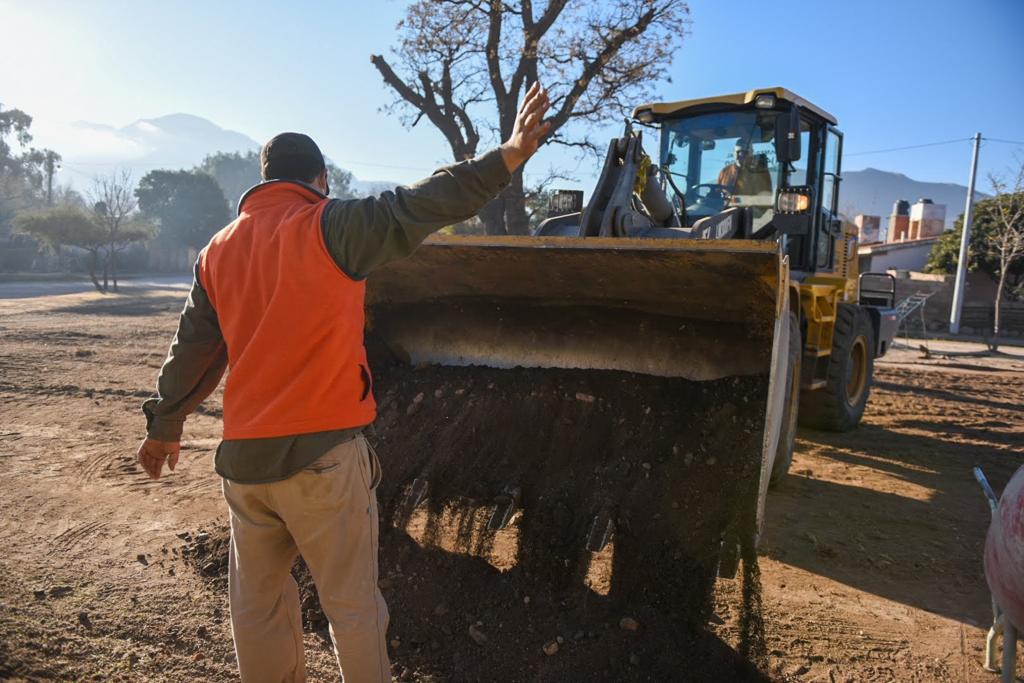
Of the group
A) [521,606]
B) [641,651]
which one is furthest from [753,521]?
[521,606]

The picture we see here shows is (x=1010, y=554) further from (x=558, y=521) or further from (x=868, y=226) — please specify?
(x=868, y=226)

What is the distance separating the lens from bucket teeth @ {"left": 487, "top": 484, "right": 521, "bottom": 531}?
11.1ft

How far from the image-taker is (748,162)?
5680mm

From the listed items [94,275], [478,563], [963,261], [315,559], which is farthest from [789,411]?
[94,275]

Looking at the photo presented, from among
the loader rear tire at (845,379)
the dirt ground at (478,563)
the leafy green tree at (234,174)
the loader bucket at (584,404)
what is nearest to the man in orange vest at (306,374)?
the dirt ground at (478,563)

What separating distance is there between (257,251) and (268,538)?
0.83 metres

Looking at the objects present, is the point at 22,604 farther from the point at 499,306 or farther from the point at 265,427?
the point at 499,306

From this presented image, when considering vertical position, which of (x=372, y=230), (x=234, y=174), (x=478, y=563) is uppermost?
(x=234, y=174)

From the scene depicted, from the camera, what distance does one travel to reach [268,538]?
7.06ft

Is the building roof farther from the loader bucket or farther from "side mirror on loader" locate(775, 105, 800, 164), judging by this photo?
the loader bucket

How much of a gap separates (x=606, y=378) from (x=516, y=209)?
8730mm

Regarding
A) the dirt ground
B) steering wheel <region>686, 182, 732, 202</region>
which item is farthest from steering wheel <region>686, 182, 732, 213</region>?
the dirt ground

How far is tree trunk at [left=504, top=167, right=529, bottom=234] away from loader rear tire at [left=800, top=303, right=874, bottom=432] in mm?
6612

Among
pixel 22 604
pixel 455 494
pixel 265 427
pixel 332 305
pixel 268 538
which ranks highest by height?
pixel 332 305
